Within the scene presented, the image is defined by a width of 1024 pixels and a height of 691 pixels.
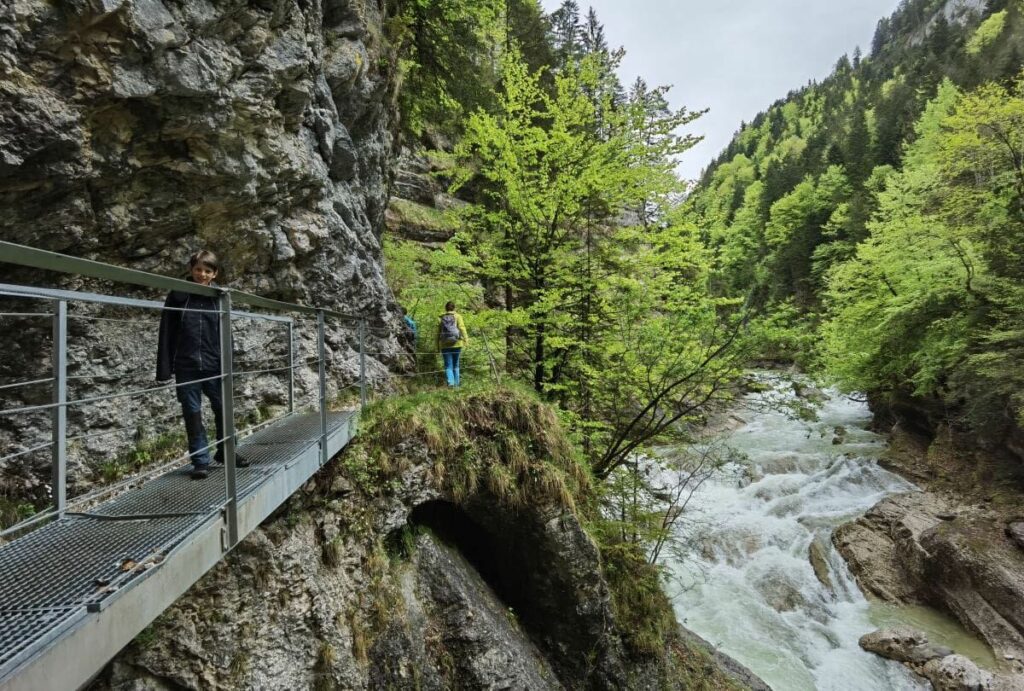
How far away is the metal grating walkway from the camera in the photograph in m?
1.83

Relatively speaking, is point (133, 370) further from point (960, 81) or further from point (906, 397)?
point (960, 81)

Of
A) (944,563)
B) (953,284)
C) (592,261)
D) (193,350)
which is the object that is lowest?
(944,563)

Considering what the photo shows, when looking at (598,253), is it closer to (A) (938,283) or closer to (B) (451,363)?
(B) (451,363)

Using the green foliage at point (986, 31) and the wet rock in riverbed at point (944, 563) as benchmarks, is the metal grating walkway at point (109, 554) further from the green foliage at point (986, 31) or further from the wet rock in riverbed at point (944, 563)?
the green foliage at point (986, 31)

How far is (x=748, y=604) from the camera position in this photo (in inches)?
425

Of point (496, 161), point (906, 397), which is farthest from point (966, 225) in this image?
point (496, 161)

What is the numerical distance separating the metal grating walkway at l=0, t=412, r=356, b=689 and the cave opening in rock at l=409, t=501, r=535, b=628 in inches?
119

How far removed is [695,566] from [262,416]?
1037 cm

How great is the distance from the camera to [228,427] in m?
2.93

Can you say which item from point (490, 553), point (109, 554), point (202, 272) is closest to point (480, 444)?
point (490, 553)

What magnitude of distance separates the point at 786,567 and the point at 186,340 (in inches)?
514

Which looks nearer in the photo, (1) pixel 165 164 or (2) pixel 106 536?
(2) pixel 106 536

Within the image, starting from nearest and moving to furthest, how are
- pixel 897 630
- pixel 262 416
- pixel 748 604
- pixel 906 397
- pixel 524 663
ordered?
pixel 524 663, pixel 262 416, pixel 897 630, pixel 748 604, pixel 906 397

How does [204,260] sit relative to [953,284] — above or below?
below
